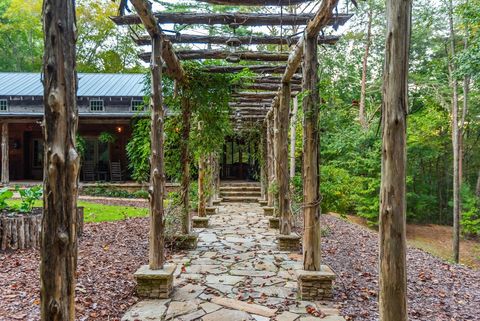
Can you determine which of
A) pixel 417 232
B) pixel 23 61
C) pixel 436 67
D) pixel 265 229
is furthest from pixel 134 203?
pixel 23 61

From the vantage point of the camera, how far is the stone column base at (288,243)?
6078 mm

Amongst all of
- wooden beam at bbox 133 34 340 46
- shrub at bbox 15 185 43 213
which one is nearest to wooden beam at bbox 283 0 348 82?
wooden beam at bbox 133 34 340 46

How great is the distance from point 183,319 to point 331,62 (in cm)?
1452

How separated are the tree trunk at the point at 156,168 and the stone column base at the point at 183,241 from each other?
2.02 m

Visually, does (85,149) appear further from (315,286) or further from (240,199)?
(315,286)

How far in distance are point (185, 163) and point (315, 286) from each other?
Answer: 10.9 ft

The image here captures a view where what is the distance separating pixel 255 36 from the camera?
4867 millimetres

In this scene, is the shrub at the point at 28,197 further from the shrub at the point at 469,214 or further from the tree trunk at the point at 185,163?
the shrub at the point at 469,214

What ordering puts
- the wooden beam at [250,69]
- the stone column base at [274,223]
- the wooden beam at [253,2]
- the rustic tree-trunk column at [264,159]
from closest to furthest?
the wooden beam at [253,2] → the wooden beam at [250,69] → the stone column base at [274,223] → the rustic tree-trunk column at [264,159]

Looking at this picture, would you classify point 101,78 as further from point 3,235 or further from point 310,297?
point 310,297

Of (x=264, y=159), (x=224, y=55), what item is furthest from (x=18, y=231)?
(x=264, y=159)

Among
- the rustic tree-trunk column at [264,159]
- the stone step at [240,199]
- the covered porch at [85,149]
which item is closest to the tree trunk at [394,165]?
the rustic tree-trunk column at [264,159]

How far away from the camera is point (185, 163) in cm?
623

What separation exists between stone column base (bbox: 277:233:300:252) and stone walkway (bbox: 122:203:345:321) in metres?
0.17
